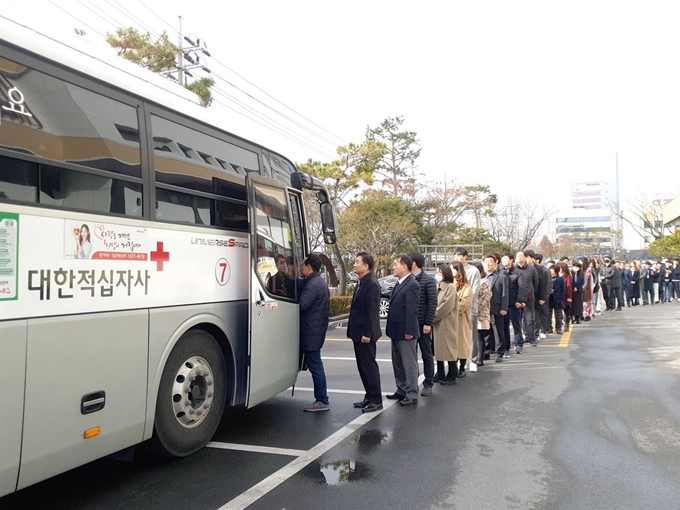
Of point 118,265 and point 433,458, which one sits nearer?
point 118,265

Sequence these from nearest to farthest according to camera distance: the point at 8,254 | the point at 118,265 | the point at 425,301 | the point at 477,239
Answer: the point at 8,254
the point at 118,265
the point at 425,301
the point at 477,239

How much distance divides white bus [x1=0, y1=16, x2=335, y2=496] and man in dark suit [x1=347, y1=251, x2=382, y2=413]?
1.05 meters

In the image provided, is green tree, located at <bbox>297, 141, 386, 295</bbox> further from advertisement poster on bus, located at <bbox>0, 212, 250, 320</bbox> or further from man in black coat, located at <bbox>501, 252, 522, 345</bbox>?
advertisement poster on bus, located at <bbox>0, 212, 250, 320</bbox>

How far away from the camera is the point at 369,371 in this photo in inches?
263

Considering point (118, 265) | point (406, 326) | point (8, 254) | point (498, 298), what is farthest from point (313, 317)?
point (498, 298)

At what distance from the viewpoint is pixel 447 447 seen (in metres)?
5.29

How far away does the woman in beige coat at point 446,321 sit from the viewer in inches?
315

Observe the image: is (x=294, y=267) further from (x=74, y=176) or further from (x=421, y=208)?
(x=421, y=208)

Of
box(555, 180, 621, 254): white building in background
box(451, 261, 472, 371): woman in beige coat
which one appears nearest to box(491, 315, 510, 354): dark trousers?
box(451, 261, 472, 371): woman in beige coat

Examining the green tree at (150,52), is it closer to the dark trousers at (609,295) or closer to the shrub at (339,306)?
the shrub at (339,306)

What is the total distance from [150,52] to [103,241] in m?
14.3

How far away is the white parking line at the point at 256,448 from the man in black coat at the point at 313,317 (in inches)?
53.7

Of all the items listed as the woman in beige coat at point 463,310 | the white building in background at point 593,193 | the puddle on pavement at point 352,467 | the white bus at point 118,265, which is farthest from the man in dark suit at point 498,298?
the white building in background at point 593,193

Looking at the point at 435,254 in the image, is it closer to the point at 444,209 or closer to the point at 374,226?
the point at 374,226
